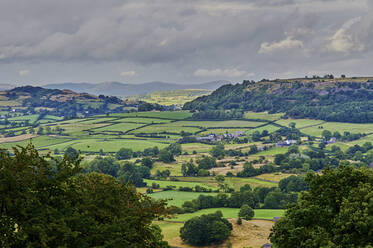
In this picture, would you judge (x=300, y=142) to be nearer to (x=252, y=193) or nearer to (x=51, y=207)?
(x=252, y=193)

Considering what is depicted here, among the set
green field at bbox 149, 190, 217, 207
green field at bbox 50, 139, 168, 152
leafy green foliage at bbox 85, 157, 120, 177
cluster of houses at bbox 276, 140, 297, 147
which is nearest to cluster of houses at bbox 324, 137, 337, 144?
cluster of houses at bbox 276, 140, 297, 147

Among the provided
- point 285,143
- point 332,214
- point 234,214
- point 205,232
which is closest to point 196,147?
point 285,143

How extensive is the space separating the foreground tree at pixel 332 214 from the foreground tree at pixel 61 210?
936 cm

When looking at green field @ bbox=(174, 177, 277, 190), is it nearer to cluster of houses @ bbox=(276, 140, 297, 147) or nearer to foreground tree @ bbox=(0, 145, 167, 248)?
cluster of houses @ bbox=(276, 140, 297, 147)

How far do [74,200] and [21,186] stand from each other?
3.97 m

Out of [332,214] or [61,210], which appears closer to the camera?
[61,210]

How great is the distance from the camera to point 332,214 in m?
30.0

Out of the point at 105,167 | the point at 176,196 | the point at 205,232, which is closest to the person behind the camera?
the point at 205,232

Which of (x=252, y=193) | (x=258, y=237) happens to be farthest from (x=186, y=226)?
(x=252, y=193)

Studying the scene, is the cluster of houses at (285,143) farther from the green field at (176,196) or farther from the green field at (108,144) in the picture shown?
the green field at (176,196)

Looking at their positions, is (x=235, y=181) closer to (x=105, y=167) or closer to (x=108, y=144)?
(x=105, y=167)

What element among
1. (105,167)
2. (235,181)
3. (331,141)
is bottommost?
(235,181)

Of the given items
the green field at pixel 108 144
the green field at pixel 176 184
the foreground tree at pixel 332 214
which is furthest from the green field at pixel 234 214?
the green field at pixel 108 144

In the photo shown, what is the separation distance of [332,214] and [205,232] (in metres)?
41.3
